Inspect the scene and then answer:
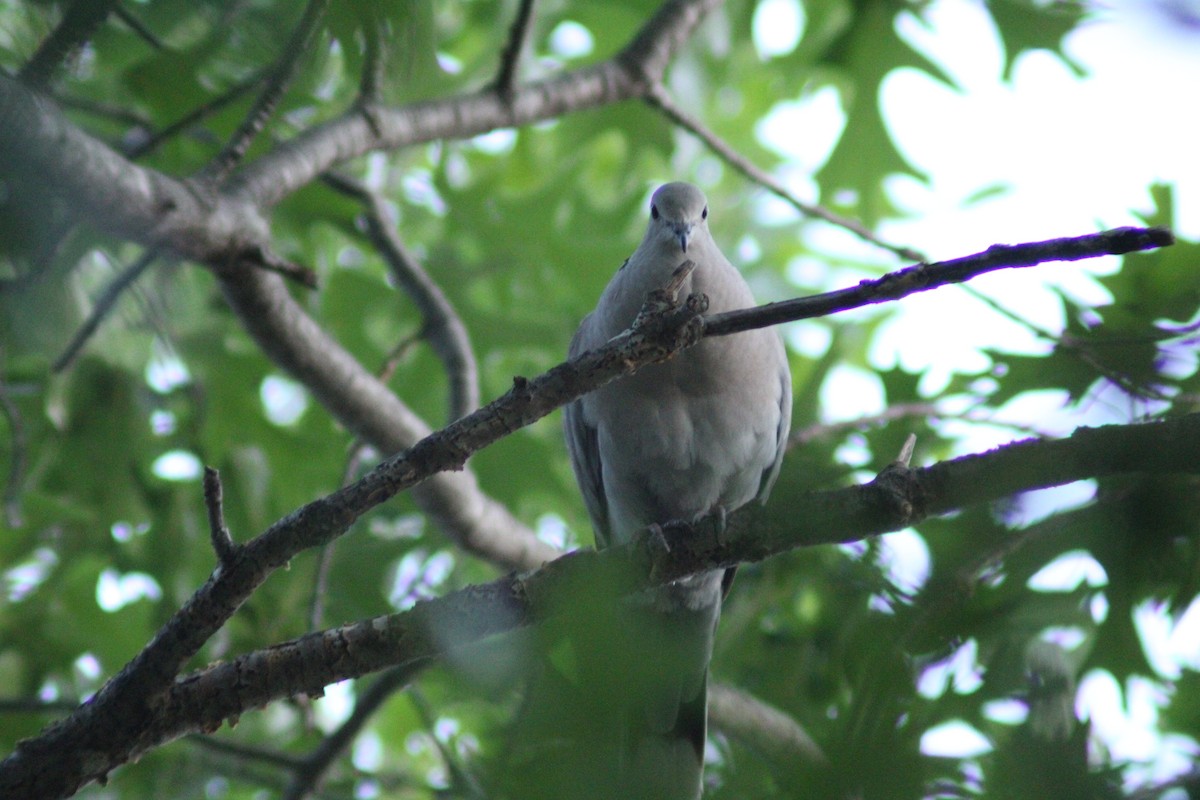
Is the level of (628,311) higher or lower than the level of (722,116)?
lower

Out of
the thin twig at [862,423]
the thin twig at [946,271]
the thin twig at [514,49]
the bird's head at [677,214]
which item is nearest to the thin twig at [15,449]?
the thin twig at [514,49]

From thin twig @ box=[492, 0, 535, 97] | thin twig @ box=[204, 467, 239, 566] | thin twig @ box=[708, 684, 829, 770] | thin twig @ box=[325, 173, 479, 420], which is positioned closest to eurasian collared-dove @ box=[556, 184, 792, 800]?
thin twig @ box=[708, 684, 829, 770]

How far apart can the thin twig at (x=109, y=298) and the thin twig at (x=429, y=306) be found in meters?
1.09

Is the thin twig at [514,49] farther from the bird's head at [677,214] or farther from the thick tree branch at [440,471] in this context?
the thick tree branch at [440,471]

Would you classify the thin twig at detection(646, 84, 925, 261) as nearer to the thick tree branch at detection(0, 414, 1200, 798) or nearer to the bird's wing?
the bird's wing

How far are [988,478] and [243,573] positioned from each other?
1371 mm

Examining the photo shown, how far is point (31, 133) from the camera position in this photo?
6.60 ft

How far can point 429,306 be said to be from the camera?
3.81 m

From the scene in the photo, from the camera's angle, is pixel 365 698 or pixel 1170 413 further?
pixel 365 698

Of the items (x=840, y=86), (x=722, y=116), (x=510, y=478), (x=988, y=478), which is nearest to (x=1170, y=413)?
(x=988, y=478)

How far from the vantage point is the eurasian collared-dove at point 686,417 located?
3182mm

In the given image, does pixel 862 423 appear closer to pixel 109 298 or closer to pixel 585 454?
pixel 585 454

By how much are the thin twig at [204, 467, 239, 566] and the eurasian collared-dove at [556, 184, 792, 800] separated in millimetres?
1348

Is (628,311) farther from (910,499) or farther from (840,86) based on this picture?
(840,86)
